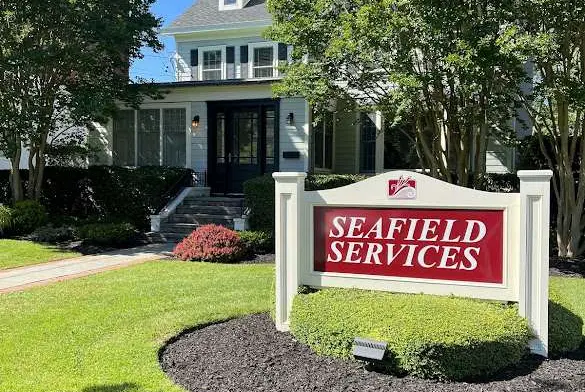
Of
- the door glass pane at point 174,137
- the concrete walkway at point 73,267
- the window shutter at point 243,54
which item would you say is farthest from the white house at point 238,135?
the concrete walkway at point 73,267

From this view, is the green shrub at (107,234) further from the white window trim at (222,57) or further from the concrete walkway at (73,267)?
the white window trim at (222,57)

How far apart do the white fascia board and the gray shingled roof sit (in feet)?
0.32

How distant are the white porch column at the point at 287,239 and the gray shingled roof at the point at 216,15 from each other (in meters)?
15.0

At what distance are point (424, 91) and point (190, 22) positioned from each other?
1246cm

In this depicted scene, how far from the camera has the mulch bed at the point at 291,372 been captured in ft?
12.9

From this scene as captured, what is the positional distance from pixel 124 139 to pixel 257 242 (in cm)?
827

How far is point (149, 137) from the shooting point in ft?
56.5

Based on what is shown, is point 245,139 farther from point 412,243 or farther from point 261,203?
point 412,243

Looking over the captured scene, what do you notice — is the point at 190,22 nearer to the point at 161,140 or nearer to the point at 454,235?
the point at 161,140

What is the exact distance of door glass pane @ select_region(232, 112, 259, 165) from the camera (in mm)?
16172

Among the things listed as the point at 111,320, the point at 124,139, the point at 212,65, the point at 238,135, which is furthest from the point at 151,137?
the point at 111,320

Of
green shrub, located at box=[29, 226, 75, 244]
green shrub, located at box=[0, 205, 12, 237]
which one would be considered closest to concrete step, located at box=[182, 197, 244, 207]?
green shrub, located at box=[29, 226, 75, 244]

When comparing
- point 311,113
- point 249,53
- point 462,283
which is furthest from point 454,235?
point 249,53

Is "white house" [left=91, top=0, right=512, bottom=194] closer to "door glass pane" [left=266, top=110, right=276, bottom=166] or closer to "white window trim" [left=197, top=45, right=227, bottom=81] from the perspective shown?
"door glass pane" [left=266, top=110, right=276, bottom=166]
